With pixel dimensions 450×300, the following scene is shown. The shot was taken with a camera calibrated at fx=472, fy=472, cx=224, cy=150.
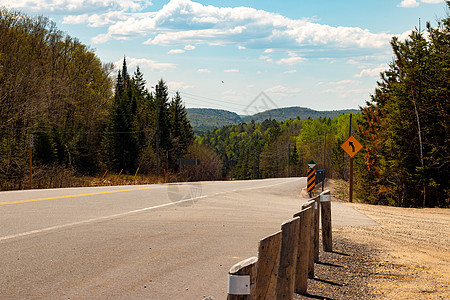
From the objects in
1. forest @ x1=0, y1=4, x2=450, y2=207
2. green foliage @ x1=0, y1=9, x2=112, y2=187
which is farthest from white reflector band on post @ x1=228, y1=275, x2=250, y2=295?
green foliage @ x1=0, y1=9, x2=112, y2=187

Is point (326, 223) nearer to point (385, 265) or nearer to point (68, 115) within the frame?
point (385, 265)

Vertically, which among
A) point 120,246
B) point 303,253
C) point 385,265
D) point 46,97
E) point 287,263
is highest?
point 46,97

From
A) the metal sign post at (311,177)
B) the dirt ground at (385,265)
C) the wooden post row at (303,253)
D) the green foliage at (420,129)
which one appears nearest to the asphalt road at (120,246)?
the wooden post row at (303,253)

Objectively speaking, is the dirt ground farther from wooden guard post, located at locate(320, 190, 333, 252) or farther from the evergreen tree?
the evergreen tree

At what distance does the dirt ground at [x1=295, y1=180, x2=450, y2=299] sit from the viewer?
6664 mm

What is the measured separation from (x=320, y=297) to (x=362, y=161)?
41128mm

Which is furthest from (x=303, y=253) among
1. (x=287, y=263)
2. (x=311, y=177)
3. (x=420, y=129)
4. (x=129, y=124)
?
(x=129, y=124)

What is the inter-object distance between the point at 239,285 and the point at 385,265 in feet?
18.8

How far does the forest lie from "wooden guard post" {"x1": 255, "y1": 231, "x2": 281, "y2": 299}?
23103mm

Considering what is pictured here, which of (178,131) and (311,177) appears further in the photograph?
(178,131)

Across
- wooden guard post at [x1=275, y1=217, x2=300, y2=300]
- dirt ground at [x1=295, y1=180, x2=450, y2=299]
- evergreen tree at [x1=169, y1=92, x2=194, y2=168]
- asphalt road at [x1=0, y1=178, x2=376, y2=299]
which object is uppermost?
evergreen tree at [x1=169, y1=92, x2=194, y2=168]

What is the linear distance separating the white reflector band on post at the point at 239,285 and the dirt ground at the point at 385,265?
299 centimetres

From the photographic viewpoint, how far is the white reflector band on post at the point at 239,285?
3543 mm

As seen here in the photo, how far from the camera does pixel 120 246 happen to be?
27.5 feet
